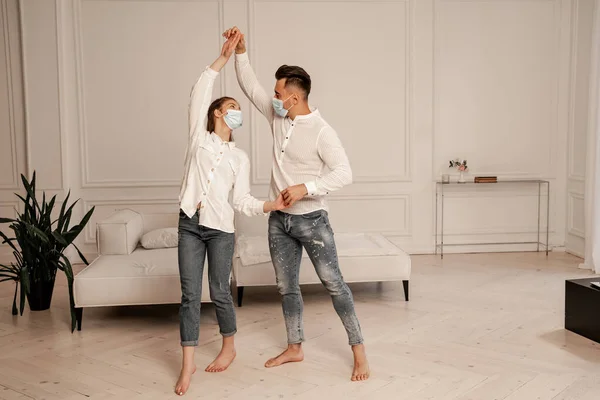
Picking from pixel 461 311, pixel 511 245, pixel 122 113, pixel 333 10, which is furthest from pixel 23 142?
pixel 511 245

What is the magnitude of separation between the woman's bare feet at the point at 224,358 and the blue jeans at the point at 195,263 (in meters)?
0.28

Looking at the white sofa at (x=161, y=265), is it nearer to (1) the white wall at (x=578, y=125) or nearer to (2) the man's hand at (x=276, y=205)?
(2) the man's hand at (x=276, y=205)

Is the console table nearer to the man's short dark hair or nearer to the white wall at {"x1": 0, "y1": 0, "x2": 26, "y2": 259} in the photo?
the man's short dark hair

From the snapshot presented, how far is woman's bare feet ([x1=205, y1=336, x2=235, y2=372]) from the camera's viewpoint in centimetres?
359

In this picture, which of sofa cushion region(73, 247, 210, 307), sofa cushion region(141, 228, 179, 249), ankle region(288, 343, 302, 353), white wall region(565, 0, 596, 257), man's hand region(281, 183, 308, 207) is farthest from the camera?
white wall region(565, 0, 596, 257)

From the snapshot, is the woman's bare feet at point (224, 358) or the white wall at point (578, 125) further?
the white wall at point (578, 125)

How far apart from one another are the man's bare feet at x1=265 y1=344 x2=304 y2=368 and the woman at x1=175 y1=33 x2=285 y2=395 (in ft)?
1.45

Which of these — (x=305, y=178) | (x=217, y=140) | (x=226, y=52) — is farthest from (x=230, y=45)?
(x=305, y=178)

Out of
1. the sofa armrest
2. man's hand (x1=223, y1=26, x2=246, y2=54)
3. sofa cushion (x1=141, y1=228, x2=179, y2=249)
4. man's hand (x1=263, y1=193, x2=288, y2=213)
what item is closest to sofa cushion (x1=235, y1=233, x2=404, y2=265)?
sofa cushion (x1=141, y1=228, x2=179, y2=249)

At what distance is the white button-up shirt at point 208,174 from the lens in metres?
3.32

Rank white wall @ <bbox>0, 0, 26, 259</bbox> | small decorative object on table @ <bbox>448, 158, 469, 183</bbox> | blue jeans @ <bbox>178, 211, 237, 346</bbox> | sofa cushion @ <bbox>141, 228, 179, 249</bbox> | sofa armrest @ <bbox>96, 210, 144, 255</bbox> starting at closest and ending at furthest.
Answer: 1. blue jeans @ <bbox>178, 211, 237, 346</bbox>
2. sofa armrest @ <bbox>96, 210, 144, 255</bbox>
3. sofa cushion @ <bbox>141, 228, 179, 249</bbox>
4. white wall @ <bbox>0, 0, 26, 259</bbox>
5. small decorative object on table @ <bbox>448, 158, 469, 183</bbox>

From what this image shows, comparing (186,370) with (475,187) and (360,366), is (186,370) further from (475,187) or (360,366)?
(475,187)

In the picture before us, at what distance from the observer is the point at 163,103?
6.45 m

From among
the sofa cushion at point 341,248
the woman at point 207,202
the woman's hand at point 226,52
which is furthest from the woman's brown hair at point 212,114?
the sofa cushion at point 341,248
